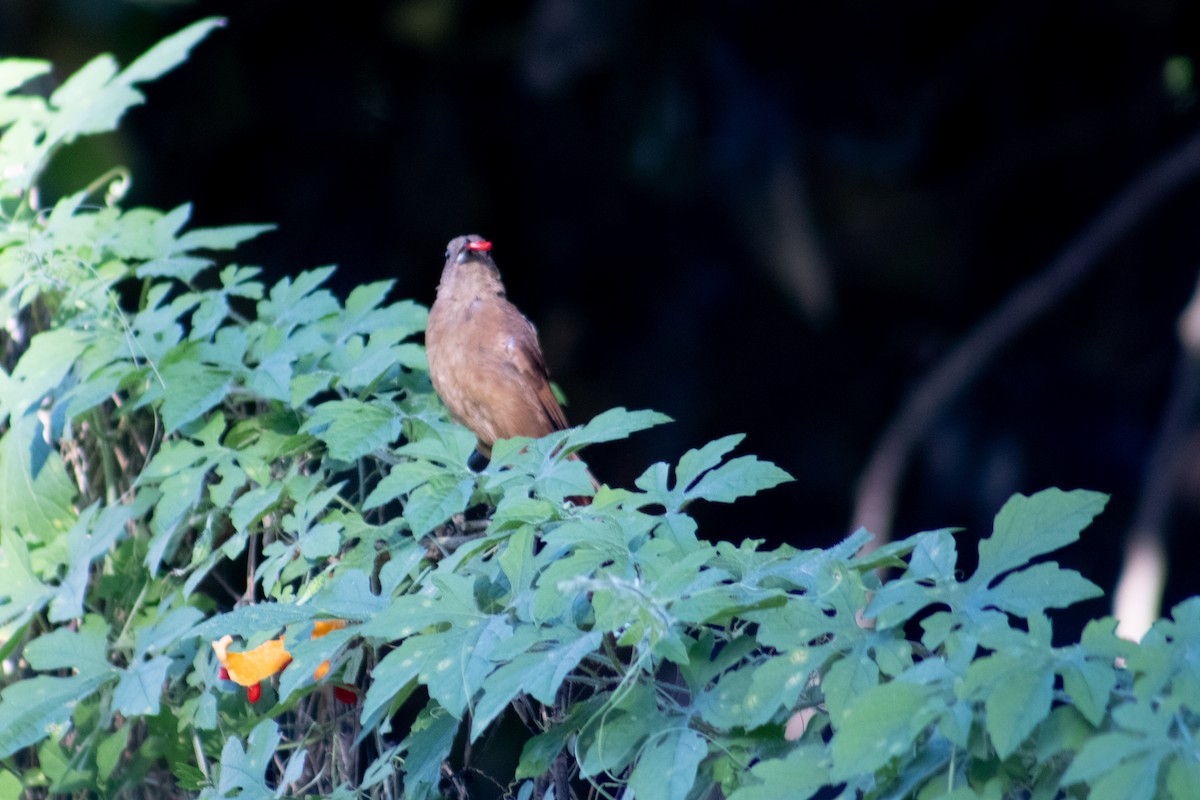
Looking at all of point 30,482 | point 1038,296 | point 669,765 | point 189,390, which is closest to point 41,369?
point 30,482

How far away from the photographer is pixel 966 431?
6.26m

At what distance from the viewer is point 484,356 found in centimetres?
250

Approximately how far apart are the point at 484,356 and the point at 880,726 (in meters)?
1.58

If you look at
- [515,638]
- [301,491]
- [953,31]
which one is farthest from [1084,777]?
[953,31]

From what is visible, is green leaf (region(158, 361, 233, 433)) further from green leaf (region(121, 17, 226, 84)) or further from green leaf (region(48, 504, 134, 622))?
green leaf (region(121, 17, 226, 84))

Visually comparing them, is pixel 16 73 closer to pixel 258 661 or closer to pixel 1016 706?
pixel 258 661

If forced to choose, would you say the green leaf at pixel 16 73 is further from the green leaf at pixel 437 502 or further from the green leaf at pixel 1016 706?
the green leaf at pixel 1016 706

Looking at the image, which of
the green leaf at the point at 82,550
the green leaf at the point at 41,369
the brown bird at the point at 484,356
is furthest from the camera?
the brown bird at the point at 484,356

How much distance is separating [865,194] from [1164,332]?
1.53m

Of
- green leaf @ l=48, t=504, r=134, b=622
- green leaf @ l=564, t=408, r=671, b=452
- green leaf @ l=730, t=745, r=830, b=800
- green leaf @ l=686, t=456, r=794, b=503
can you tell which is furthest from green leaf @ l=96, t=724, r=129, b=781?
green leaf @ l=730, t=745, r=830, b=800

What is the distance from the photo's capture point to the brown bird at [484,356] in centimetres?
243

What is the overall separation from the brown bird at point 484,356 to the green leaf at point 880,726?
1373 millimetres

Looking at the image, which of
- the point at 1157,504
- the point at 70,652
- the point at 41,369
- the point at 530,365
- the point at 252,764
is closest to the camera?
the point at 252,764

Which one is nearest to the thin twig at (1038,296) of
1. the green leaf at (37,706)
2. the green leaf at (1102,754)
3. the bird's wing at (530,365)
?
the bird's wing at (530,365)
